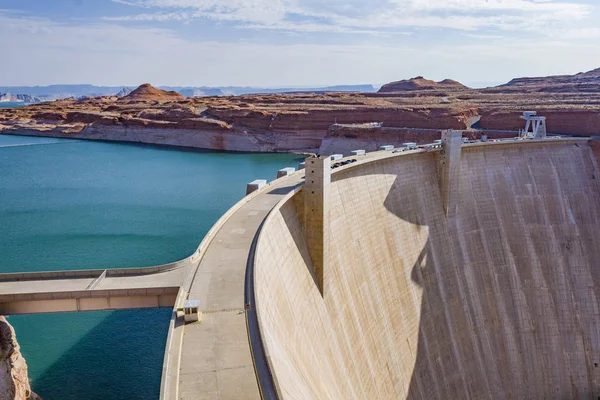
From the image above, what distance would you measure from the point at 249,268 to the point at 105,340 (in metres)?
11.6

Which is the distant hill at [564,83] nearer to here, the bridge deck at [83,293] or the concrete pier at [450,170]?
the concrete pier at [450,170]

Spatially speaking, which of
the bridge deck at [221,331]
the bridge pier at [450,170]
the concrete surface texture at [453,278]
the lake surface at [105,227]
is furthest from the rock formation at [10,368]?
the bridge pier at [450,170]

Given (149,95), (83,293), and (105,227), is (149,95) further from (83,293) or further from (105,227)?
(83,293)

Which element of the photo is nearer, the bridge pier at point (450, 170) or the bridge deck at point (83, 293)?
the bridge deck at point (83, 293)

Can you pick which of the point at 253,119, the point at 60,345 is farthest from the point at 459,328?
the point at 253,119

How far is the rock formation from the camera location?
54.0 ft

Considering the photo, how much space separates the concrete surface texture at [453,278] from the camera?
1817 cm

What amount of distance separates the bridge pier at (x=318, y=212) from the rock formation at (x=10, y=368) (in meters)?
10.8

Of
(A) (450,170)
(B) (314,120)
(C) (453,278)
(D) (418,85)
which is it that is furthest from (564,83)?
(C) (453,278)

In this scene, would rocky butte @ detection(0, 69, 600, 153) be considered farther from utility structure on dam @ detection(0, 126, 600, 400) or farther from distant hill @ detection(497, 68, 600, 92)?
utility structure on dam @ detection(0, 126, 600, 400)

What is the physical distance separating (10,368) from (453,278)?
2008 cm

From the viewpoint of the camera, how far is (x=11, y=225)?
38.1 m

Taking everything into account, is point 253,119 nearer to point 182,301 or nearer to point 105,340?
point 105,340

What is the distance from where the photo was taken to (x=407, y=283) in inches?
931
